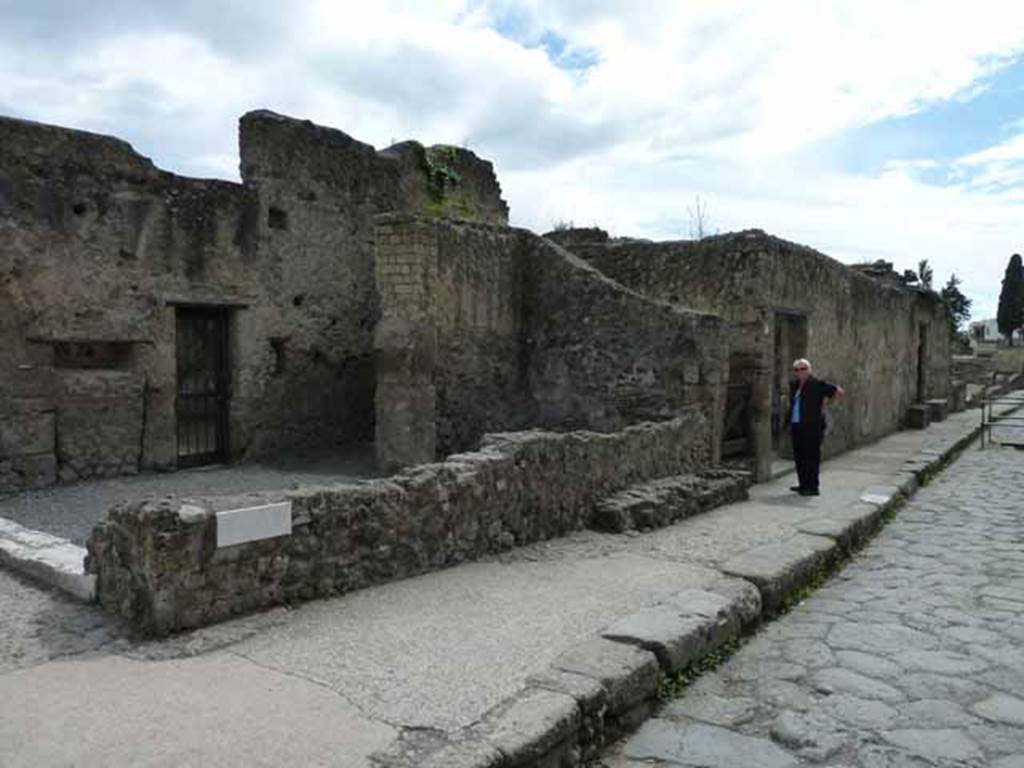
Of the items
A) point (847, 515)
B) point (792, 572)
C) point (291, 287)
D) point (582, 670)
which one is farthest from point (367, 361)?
point (582, 670)

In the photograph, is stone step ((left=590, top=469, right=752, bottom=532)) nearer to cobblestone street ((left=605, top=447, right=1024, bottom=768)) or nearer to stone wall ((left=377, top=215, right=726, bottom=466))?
stone wall ((left=377, top=215, right=726, bottom=466))

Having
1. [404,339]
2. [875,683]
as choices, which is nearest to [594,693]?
[875,683]

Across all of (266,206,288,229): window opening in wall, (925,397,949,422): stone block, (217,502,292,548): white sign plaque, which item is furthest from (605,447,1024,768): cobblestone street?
(925,397,949,422): stone block

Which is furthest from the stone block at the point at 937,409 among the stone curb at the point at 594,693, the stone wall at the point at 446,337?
the stone curb at the point at 594,693

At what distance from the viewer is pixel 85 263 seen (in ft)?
29.4

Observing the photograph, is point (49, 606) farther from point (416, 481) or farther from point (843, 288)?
point (843, 288)

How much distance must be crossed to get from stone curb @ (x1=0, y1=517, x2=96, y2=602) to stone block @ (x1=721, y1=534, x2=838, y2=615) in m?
3.84

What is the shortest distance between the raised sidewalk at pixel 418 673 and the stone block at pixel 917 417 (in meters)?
14.4

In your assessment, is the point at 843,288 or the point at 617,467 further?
the point at 843,288

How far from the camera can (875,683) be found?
14.2 ft

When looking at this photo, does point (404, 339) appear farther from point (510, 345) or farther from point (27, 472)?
point (27, 472)

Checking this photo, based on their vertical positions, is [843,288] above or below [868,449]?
above

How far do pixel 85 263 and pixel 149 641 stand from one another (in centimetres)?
619

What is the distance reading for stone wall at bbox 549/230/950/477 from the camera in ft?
34.4
